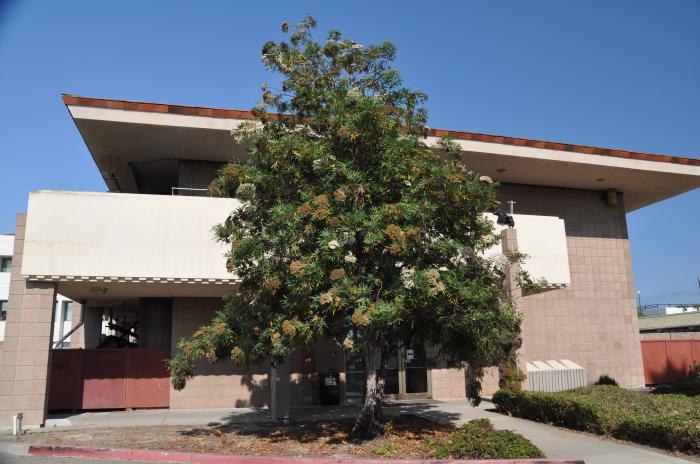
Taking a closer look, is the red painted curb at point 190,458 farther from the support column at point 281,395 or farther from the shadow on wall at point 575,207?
the shadow on wall at point 575,207

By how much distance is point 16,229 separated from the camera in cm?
1516

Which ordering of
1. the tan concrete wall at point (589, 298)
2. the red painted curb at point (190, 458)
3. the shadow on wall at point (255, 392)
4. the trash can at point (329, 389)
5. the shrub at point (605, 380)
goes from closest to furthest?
the red painted curb at point (190, 458) < the shadow on wall at point (255, 392) < the trash can at point (329, 389) < the shrub at point (605, 380) < the tan concrete wall at point (589, 298)

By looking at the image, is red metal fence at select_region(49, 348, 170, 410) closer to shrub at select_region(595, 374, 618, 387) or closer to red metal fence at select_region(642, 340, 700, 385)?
shrub at select_region(595, 374, 618, 387)

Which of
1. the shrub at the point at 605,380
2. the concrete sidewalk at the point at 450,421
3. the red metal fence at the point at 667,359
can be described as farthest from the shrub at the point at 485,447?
the red metal fence at the point at 667,359

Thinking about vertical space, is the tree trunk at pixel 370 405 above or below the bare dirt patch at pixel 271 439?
above

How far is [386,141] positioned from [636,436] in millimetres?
7757

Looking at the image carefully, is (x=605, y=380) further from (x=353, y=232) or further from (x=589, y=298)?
(x=353, y=232)

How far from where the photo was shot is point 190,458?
10.4 metres

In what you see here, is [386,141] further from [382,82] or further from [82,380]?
[82,380]

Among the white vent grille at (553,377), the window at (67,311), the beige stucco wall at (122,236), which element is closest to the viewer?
the beige stucco wall at (122,236)

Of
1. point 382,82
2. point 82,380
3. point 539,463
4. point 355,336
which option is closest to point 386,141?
point 382,82

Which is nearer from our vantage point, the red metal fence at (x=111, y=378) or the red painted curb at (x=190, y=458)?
the red painted curb at (x=190, y=458)

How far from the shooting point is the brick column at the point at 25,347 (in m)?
14.6

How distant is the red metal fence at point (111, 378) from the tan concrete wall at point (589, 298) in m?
13.1
